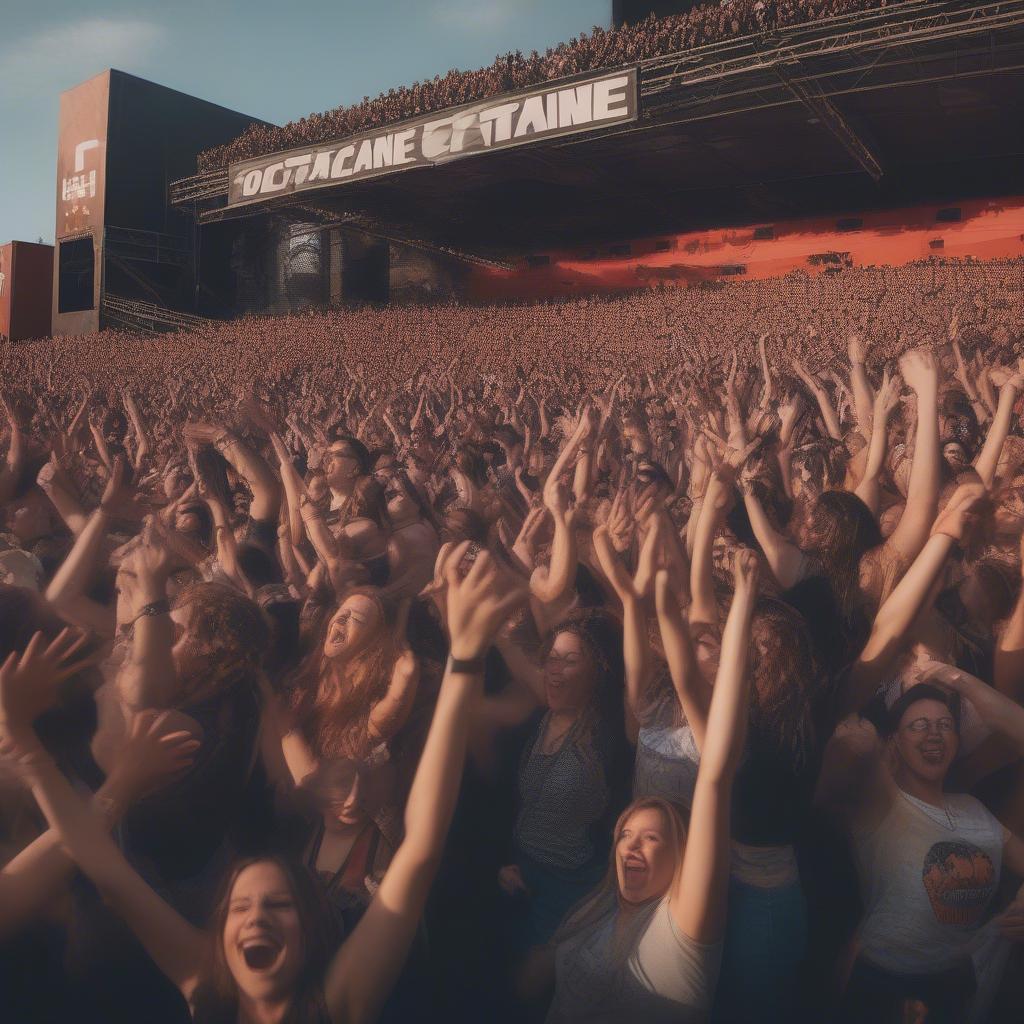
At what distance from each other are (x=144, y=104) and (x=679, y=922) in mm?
28839

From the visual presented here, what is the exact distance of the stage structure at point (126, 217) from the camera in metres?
24.7

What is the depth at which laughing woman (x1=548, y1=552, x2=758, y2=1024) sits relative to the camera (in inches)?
70.9

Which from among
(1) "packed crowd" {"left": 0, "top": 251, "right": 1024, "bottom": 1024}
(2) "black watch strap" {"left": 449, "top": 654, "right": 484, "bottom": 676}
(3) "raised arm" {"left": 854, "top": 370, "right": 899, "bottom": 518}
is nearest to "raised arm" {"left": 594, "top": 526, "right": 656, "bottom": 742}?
(1) "packed crowd" {"left": 0, "top": 251, "right": 1024, "bottom": 1024}

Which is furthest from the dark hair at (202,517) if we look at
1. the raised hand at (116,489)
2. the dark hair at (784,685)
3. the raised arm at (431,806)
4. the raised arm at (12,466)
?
the dark hair at (784,685)

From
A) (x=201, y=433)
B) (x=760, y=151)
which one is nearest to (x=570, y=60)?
(x=760, y=151)

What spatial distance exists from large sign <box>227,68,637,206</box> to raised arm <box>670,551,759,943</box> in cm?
1372

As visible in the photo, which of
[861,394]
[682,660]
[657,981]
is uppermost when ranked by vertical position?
[861,394]

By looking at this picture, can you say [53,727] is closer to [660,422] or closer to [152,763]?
[152,763]

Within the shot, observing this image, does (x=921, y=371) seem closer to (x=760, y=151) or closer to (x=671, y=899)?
(x=671, y=899)

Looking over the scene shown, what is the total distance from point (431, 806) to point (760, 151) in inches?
699

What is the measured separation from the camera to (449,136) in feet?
53.7

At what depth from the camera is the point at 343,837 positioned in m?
2.19

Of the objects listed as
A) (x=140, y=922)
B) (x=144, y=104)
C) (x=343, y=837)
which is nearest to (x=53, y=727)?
(x=140, y=922)

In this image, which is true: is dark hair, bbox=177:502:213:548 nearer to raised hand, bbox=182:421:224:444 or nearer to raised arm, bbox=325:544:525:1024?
raised hand, bbox=182:421:224:444
